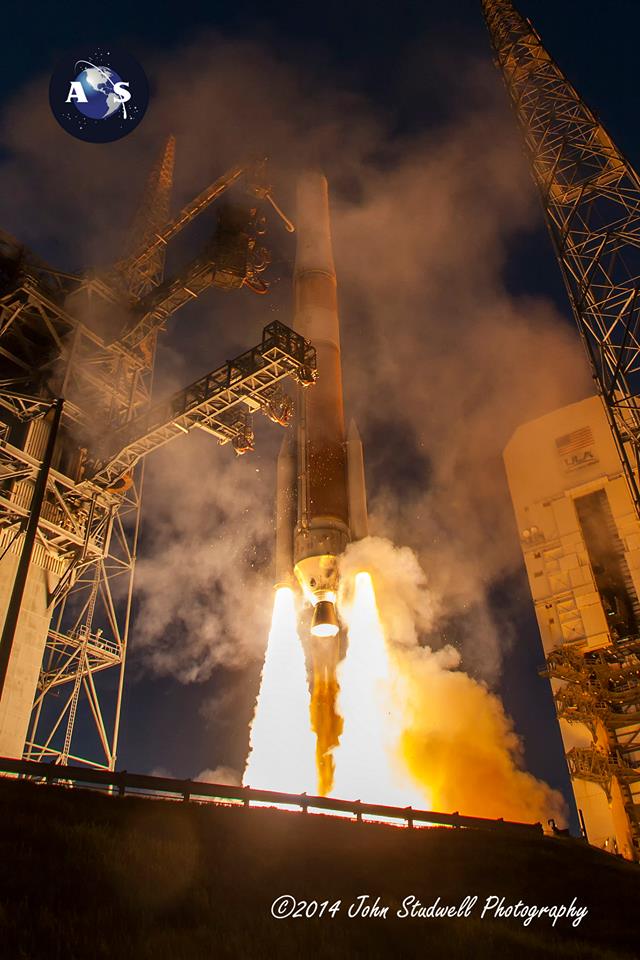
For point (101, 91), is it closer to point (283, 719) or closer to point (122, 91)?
point (122, 91)

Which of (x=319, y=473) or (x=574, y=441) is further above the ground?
(x=574, y=441)

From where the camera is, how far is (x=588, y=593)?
1859 inches

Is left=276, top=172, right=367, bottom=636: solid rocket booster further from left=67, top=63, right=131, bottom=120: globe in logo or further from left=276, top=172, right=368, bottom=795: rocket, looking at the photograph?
left=67, top=63, right=131, bottom=120: globe in logo

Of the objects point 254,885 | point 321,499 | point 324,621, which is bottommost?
point 254,885

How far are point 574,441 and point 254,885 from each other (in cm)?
4387

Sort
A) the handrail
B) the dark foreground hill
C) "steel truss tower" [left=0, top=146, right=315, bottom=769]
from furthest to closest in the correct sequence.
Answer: "steel truss tower" [left=0, top=146, right=315, bottom=769] → the handrail → the dark foreground hill

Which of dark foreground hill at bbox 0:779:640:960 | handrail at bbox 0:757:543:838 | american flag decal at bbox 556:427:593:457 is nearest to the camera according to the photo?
dark foreground hill at bbox 0:779:640:960

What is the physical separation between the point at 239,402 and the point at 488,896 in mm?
22341

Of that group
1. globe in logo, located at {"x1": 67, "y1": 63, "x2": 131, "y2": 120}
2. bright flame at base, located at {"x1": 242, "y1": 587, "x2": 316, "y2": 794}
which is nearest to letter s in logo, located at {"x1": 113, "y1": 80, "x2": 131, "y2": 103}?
globe in logo, located at {"x1": 67, "y1": 63, "x2": 131, "y2": 120}

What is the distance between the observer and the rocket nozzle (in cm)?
3531

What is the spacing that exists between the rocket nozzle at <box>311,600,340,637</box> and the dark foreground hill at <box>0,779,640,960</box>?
1569 cm

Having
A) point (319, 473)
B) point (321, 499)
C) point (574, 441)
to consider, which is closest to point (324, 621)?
point (321, 499)

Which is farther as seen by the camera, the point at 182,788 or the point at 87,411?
the point at 87,411

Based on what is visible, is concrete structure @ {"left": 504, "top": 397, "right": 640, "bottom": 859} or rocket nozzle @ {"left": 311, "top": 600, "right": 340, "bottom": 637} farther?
concrete structure @ {"left": 504, "top": 397, "right": 640, "bottom": 859}
